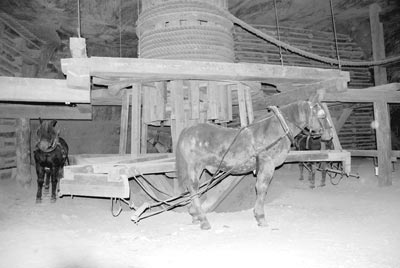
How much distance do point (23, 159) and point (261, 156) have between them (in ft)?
27.2

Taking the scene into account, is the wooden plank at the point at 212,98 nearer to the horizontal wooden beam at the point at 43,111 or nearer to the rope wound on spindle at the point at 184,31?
the rope wound on spindle at the point at 184,31

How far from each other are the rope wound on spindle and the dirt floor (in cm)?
314

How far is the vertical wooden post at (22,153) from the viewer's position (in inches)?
391

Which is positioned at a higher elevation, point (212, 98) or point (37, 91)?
point (212, 98)

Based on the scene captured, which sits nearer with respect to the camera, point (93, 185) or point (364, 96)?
point (93, 185)

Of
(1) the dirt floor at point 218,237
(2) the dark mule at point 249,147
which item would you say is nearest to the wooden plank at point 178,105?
(2) the dark mule at point 249,147

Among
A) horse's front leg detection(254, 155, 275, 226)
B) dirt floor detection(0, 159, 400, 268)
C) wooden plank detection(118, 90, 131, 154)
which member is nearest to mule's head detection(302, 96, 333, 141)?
horse's front leg detection(254, 155, 275, 226)

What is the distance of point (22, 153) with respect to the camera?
10000mm

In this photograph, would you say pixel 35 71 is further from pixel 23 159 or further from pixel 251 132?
pixel 251 132

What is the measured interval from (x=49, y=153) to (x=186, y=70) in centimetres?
487

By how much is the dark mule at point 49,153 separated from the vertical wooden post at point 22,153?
6.51 feet

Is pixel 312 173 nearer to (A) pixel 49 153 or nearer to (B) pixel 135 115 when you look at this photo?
(B) pixel 135 115

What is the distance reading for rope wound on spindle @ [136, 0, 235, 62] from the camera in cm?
604

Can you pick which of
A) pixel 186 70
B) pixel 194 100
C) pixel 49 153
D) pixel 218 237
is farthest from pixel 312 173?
pixel 49 153
